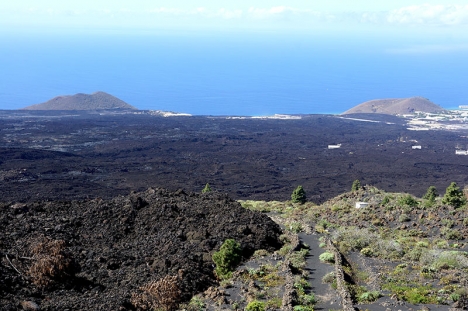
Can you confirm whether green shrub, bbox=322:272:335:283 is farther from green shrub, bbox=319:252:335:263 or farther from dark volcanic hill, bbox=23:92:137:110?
dark volcanic hill, bbox=23:92:137:110

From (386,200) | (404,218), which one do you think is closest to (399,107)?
(386,200)

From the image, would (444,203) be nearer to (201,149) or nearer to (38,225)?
(38,225)

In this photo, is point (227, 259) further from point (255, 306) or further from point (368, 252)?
point (368, 252)

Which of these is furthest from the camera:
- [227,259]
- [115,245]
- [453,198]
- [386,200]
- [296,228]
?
[386,200]

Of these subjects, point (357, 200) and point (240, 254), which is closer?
point (240, 254)

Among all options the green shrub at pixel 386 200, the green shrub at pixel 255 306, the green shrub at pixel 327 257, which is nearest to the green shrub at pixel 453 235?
the green shrub at pixel 386 200

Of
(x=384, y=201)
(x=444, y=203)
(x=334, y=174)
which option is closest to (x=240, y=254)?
(x=384, y=201)

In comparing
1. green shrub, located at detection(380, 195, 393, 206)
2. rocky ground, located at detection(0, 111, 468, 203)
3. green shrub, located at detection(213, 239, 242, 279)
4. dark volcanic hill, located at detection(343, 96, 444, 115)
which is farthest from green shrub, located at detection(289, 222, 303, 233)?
dark volcanic hill, located at detection(343, 96, 444, 115)

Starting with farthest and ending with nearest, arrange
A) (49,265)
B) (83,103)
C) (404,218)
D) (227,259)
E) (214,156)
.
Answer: (83,103) < (214,156) < (404,218) < (227,259) < (49,265)
